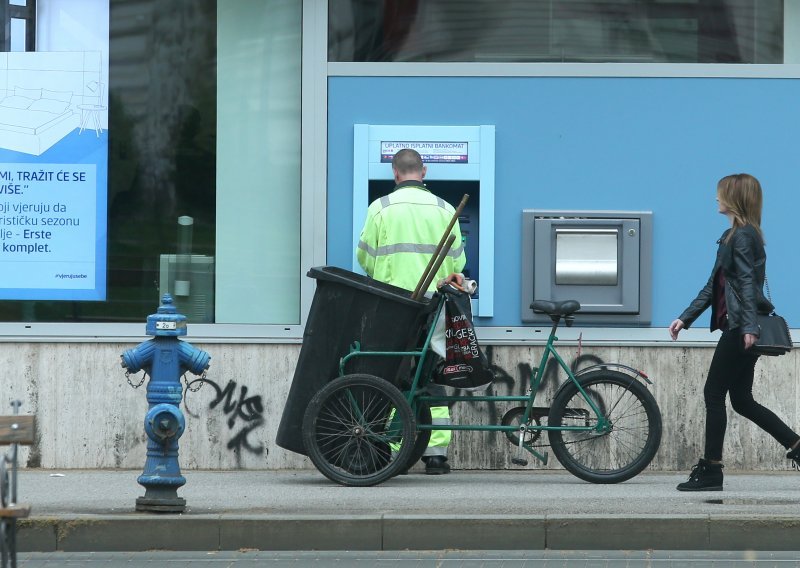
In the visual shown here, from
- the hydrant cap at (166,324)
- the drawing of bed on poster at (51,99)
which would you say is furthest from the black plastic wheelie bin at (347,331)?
the drawing of bed on poster at (51,99)

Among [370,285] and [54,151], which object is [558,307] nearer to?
[370,285]

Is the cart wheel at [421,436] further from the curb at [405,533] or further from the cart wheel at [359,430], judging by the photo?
the curb at [405,533]

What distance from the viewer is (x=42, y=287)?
30.9 ft

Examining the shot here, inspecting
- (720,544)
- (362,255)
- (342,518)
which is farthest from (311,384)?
(720,544)

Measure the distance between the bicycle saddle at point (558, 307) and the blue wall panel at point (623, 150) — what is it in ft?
2.45

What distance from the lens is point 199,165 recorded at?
31.0 feet

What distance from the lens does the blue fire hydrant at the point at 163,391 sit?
7473 mm

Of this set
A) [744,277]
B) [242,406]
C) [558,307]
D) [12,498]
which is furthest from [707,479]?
[12,498]

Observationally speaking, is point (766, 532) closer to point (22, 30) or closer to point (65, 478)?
point (65, 478)

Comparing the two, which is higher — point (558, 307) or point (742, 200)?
point (742, 200)

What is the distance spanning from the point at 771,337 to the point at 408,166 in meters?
2.34

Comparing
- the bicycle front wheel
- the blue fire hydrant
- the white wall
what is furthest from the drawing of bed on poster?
the bicycle front wheel

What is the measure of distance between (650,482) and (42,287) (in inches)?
158

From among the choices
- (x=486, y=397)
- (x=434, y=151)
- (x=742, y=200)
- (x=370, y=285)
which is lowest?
(x=486, y=397)
